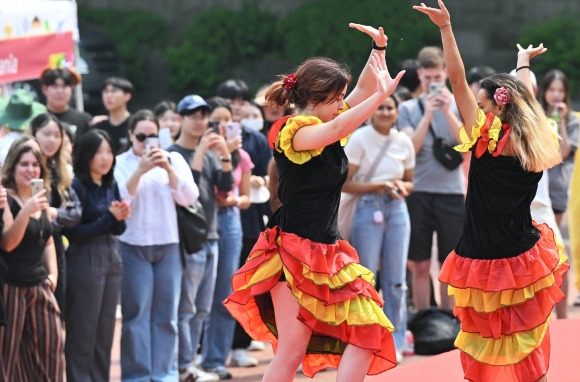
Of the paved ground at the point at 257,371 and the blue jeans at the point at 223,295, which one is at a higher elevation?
the blue jeans at the point at 223,295

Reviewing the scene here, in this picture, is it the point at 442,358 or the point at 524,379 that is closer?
the point at 524,379

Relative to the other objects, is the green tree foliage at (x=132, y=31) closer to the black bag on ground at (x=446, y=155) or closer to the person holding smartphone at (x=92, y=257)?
the black bag on ground at (x=446, y=155)

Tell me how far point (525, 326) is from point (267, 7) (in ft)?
47.8

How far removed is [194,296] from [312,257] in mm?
3089

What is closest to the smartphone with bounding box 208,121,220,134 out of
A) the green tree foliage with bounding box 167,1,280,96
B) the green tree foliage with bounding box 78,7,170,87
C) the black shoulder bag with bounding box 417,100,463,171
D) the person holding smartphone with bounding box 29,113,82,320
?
the person holding smartphone with bounding box 29,113,82,320

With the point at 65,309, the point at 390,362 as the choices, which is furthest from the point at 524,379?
the point at 65,309

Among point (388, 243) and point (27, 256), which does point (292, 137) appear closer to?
point (27, 256)

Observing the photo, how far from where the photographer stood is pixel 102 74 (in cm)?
1775

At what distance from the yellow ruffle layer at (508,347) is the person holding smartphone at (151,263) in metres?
2.72

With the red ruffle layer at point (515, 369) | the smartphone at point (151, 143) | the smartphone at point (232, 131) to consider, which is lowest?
the red ruffle layer at point (515, 369)

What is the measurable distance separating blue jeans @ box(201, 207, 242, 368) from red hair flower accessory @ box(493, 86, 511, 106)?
11.5ft

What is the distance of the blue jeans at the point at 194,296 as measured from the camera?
8.44 metres

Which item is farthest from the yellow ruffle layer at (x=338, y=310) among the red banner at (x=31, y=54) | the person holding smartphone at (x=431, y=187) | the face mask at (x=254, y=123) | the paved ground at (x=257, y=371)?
the red banner at (x=31, y=54)

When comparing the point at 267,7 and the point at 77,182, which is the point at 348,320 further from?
the point at 267,7
